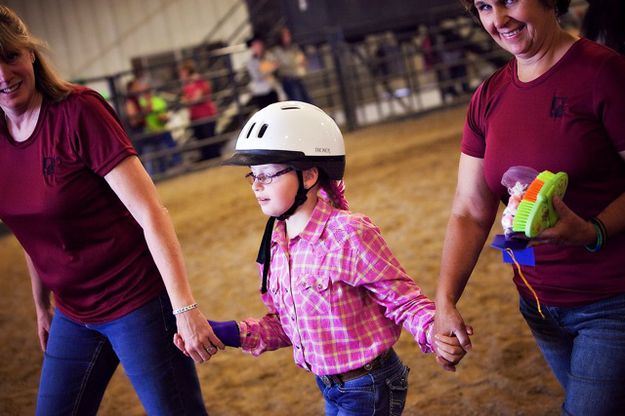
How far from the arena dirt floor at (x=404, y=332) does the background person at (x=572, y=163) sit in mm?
1477

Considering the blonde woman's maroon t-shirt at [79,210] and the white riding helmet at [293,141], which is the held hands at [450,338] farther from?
the blonde woman's maroon t-shirt at [79,210]

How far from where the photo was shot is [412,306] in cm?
203

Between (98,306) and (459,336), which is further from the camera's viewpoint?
(98,306)

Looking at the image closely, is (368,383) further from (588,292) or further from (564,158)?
(564,158)

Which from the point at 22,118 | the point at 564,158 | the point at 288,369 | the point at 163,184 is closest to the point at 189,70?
the point at 163,184

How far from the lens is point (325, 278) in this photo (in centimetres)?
204

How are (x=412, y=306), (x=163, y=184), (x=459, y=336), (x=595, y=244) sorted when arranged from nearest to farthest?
1. (x=595, y=244)
2. (x=459, y=336)
3. (x=412, y=306)
4. (x=163, y=184)

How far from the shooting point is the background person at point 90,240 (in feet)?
7.18

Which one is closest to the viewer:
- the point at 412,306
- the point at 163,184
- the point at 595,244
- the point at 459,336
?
the point at 595,244

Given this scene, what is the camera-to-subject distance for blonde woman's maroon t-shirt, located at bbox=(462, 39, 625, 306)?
1717mm

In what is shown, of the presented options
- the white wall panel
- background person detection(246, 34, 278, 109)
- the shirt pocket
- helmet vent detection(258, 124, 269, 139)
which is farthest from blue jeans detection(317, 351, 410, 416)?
the white wall panel

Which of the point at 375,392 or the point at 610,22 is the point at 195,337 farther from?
the point at 610,22

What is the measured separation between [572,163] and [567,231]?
20 centimetres

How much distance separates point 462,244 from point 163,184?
10660 millimetres
